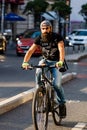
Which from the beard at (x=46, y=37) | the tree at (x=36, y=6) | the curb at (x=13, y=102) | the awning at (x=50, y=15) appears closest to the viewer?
the beard at (x=46, y=37)

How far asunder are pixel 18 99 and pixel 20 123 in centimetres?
169

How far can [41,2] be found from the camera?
4700cm

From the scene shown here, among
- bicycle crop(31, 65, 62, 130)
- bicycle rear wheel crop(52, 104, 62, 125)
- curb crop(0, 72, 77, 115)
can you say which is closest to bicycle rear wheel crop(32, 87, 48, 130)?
bicycle crop(31, 65, 62, 130)

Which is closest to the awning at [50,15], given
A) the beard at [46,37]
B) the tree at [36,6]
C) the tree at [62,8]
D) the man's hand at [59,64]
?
the tree at [62,8]

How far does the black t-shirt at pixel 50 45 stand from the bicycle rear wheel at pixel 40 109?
673 mm

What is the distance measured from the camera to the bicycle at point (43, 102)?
7.72 m

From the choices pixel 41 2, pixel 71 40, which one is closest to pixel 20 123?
pixel 71 40

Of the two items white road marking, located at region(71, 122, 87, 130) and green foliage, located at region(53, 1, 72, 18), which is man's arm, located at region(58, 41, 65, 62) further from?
green foliage, located at region(53, 1, 72, 18)

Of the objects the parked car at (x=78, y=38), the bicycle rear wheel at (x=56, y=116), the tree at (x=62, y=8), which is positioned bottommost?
the parked car at (x=78, y=38)

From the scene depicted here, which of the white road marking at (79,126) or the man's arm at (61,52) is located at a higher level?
the man's arm at (61,52)

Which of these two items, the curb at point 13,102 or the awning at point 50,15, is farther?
the awning at point 50,15

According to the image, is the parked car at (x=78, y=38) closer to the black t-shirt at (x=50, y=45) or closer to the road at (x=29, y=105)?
the road at (x=29, y=105)

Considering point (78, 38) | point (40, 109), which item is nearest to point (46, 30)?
point (40, 109)

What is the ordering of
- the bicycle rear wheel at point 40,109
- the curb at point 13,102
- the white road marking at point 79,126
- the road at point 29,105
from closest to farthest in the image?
the bicycle rear wheel at point 40,109, the white road marking at point 79,126, the road at point 29,105, the curb at point 13,102
